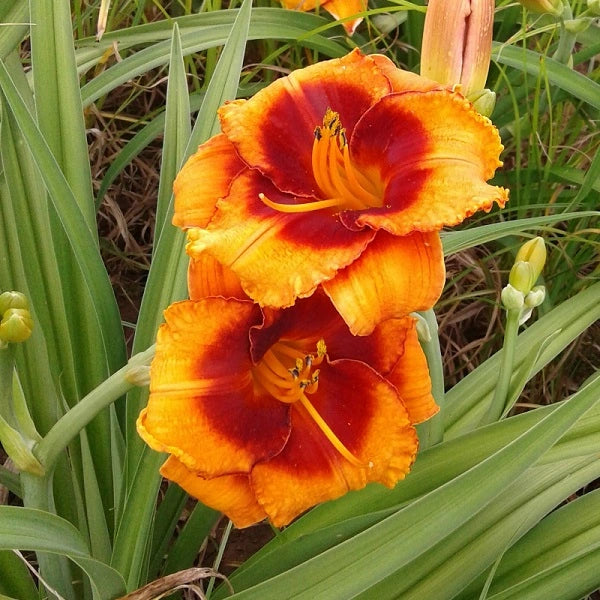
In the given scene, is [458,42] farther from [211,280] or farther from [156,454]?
[156,454]

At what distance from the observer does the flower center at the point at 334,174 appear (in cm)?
63

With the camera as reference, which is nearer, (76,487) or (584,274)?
(76,487)

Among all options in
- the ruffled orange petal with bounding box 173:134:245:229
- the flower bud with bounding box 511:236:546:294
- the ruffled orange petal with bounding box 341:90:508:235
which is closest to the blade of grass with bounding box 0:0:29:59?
the ruffled orange petal with bounding box 173:134:245:229

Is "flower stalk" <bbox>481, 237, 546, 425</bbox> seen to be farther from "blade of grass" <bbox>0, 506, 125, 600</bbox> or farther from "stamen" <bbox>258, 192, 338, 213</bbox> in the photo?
"blade of grass" <bbox>0, 506, 125, 600</bbox>

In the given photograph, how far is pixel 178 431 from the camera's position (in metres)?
0.60

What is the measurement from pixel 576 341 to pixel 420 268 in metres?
0.78

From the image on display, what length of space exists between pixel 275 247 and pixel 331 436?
16 centimetres

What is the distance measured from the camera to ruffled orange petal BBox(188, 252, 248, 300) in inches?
25.0

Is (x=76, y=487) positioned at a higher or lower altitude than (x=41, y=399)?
lower

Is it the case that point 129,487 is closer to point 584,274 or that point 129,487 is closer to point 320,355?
point 320,355

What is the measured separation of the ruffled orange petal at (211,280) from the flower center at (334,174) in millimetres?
67

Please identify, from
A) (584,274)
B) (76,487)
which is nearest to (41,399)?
(76,487)

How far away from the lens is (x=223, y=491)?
66cm

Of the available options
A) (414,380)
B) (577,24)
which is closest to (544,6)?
(577,24)
